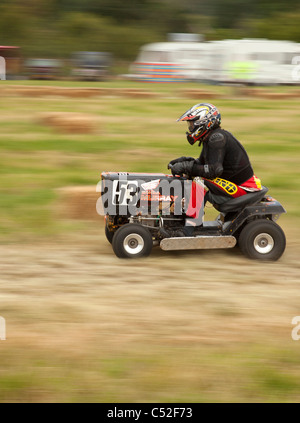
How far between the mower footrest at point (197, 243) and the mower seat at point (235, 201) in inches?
14.6

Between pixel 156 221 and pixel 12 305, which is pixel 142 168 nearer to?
pixel 156 221

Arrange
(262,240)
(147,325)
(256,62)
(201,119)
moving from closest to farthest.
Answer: (147,325), (201,119), (262,240), (256,62)

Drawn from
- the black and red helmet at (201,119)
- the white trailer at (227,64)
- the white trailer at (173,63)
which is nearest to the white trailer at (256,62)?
the white trailer at (227,64)

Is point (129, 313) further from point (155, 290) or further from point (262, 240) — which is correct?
Answer: point (262, 240)

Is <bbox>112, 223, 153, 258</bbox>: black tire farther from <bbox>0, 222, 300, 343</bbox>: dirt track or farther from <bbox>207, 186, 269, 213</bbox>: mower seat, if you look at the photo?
<bbox>207, 186, 269, 213</bbox>: mower seat

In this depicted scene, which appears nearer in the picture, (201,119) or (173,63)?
(201,119)

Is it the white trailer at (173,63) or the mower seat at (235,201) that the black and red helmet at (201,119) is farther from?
the white trailer at (173,63)

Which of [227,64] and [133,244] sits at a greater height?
[227,64]

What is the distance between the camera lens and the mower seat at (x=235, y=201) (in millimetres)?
7691

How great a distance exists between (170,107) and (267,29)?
81.0 feet

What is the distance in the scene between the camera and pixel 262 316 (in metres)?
5.92

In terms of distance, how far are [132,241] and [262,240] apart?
1518mm

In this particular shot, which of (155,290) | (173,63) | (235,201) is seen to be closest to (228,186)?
(235,201)

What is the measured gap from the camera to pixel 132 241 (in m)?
7.53
